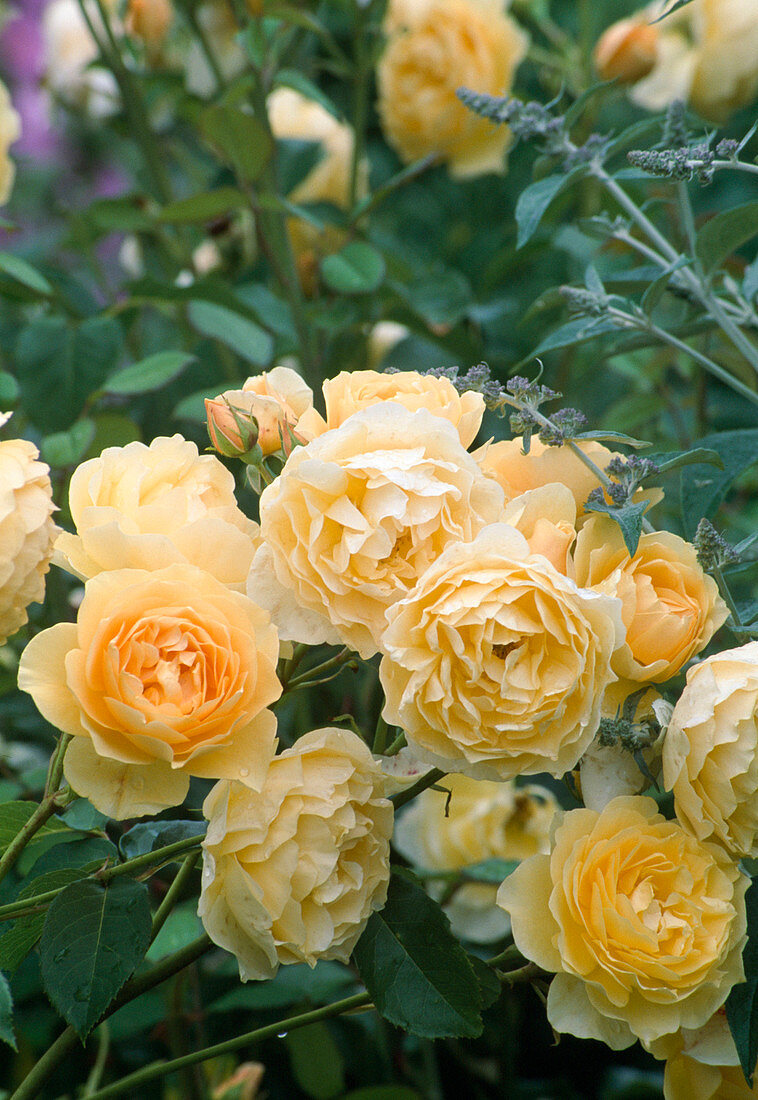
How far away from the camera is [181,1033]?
0.62 metres

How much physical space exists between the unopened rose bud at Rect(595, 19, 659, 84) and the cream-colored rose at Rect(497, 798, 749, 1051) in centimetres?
67

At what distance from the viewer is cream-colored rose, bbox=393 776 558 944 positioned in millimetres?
683

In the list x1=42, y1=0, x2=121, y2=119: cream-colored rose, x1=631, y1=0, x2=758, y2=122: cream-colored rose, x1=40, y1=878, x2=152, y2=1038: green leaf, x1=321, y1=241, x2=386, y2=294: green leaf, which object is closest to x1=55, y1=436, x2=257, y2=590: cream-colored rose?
x1=40, y1=878, x2=152, y2=1038: green leaf

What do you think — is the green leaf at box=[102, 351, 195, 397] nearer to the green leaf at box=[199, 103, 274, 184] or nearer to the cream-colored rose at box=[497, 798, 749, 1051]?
the green leaf at box=[199, 103, 274, 184]

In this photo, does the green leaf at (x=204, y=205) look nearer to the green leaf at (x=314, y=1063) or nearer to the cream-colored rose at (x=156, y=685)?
the cream-colored rose at (x=156, y=685)

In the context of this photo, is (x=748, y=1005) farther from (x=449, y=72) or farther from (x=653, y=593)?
(x=449, y=72)

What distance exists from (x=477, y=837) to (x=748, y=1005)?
36 centimetres

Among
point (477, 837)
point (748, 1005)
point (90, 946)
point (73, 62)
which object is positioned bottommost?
point (477, 837)

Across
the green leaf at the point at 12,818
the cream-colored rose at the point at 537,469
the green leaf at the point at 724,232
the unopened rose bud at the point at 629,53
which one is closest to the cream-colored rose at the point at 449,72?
the unopened rose bud at the point at 629,53

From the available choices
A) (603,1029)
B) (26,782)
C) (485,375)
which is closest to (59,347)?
(26,782)

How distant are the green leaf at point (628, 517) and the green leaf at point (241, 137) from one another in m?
0.46

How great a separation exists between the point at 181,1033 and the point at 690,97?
0.83m

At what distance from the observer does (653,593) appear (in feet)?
1.14

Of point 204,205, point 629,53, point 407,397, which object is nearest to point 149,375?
point 204,205
